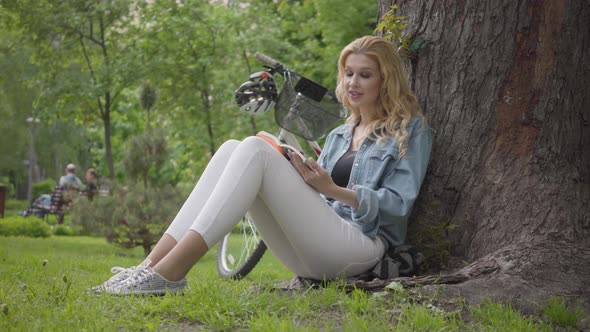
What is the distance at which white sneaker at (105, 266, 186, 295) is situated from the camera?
3.12 m

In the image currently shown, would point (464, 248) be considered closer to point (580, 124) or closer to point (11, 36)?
point (580, 124)

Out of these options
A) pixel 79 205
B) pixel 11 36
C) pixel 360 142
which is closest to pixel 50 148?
pixel 11 36

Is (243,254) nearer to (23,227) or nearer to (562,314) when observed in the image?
(562,314)

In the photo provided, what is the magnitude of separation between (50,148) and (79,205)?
18.3 meters

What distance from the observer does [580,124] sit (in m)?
3.67

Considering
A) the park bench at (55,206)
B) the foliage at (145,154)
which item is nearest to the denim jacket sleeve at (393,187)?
the foliage at (145,154)

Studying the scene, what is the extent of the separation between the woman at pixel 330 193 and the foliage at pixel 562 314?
0.82 m

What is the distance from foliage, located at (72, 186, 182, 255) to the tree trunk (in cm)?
618

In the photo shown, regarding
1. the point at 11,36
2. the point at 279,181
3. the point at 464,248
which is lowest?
the point at 464,248

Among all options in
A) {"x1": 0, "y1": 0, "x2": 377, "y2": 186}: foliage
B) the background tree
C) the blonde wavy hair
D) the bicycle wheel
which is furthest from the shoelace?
the background tree

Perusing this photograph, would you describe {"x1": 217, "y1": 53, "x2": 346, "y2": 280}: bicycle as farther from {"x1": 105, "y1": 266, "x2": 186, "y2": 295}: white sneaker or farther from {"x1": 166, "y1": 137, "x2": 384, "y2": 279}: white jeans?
{"x1": 105, "y1": 266, "x2": 186, "y2": 295}: white sneaker

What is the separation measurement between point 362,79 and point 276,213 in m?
0.91

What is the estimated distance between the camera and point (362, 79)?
375 centimetres

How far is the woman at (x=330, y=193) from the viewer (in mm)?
3156
